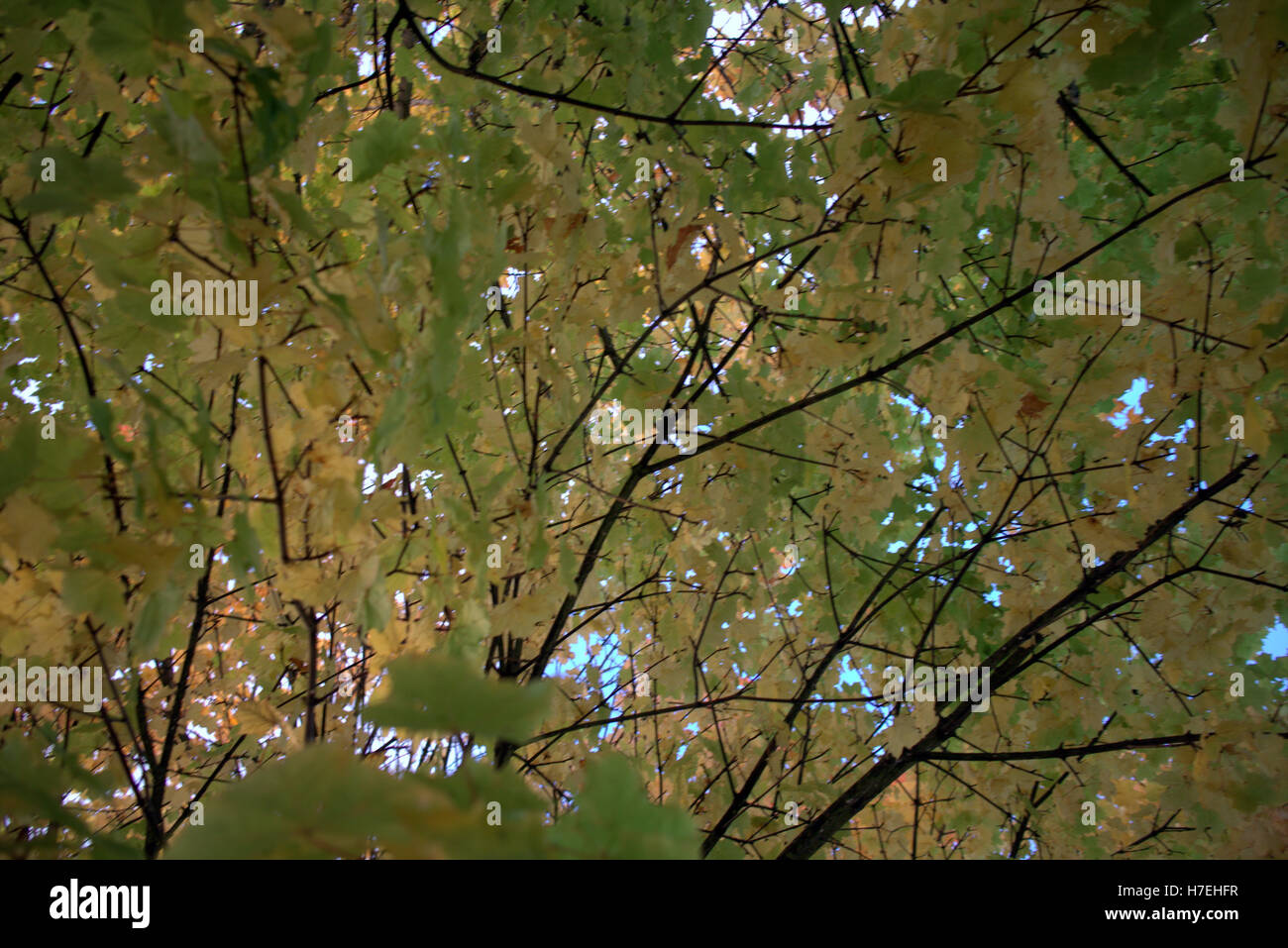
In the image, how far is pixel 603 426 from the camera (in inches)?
73.5

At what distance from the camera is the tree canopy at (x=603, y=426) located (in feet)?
2.54

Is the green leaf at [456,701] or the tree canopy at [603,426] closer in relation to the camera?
the green leaf at [456,701]

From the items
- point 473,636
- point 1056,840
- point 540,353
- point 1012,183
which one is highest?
point 1012,183

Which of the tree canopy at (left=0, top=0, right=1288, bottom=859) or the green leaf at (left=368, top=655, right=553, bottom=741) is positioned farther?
the tree canopy at (left=0, top=0, right=1288, bottom=859)

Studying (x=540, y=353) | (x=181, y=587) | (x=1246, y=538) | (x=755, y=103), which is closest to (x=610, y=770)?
(x=181, y=587)

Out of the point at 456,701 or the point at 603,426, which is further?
the point at 603,426

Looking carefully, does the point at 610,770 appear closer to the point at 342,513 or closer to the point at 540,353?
the point at 342,513

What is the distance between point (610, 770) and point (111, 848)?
47 cm

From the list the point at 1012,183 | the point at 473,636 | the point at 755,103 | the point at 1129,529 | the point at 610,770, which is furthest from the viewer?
the point at 755,103

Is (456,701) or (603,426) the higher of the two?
(603,426)

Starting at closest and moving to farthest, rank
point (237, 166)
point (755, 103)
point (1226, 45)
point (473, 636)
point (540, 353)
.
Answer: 1. point (237, 166)
2. point (473, 636)
3. point (1226, 45)
4. point (540, 353)
5. point (755, 103)

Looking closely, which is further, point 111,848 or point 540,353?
point 540,353

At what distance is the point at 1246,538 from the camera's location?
168 cm

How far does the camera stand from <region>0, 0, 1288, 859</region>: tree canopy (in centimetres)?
77
